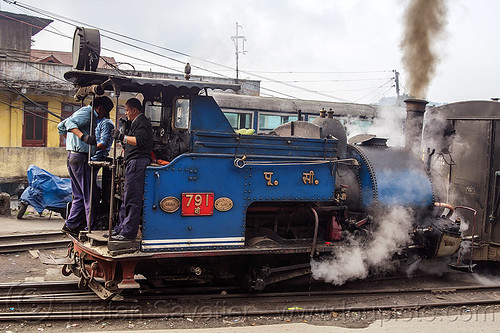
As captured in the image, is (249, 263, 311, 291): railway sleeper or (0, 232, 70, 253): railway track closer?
(249, 263, 311, 291): railway sleeper

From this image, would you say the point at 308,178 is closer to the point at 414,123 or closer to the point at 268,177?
the point at 268,177

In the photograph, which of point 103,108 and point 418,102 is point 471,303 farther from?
point 103,108

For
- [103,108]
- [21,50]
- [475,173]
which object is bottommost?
[475,173]

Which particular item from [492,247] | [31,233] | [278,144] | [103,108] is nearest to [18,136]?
[31,233]

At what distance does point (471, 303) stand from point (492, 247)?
1.77 m

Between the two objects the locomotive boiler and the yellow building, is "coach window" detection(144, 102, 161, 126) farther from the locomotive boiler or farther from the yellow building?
the yellow building

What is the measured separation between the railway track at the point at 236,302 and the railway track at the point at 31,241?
261 cm

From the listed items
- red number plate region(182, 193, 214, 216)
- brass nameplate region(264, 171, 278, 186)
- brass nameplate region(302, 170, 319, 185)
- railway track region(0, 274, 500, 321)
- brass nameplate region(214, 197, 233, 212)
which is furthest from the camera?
brass nameplate region(302, 170, 319, 185)

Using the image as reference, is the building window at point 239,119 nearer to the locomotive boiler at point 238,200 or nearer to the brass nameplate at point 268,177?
the locomotive boiler at point 238,200

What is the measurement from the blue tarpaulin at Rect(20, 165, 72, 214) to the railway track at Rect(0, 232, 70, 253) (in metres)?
2.19

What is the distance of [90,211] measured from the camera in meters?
5.89

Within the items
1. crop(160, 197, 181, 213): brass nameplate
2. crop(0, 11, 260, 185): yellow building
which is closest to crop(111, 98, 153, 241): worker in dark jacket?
crop(160, 197, 181, 213): brass nameplate

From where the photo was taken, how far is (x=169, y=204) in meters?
5.68

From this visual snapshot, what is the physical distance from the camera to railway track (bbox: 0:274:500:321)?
5660 millimetres
